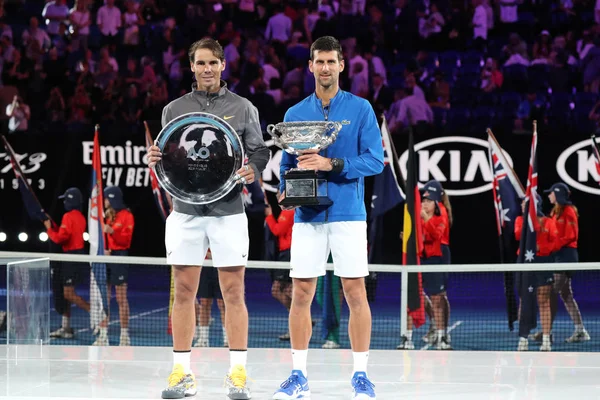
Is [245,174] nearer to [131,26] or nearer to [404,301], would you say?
[404,301]

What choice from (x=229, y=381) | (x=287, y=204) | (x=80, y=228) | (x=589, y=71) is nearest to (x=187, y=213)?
(x=287, y=204)

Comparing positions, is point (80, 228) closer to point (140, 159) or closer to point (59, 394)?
point (140, 159)

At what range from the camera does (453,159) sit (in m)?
11.9

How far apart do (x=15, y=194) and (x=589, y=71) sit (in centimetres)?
847

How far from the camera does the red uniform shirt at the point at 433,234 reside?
10.9 metres

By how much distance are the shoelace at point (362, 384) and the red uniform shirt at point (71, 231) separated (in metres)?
6.44

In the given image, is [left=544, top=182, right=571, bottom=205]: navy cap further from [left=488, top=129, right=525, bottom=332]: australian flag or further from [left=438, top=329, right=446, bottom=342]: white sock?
[left=438, top=329, right=446, bottom=342]: white sock

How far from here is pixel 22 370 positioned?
654 centimetres

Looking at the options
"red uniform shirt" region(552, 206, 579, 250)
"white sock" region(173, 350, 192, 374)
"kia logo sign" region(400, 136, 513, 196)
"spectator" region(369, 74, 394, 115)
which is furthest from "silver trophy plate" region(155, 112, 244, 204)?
"spectator" region(369, 74, 394, 115)

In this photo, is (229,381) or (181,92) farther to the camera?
(181,92)

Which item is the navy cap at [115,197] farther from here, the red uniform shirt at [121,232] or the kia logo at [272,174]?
the kia logo at [272,174]

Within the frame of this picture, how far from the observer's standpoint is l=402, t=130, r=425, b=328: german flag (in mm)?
10039

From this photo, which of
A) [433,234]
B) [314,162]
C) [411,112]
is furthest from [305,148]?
[411,112]

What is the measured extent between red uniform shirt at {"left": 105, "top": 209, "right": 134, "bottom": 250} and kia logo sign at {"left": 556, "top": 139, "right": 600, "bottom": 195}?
5.14 m
